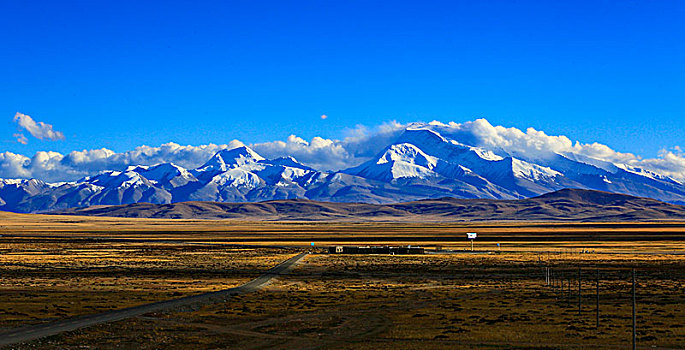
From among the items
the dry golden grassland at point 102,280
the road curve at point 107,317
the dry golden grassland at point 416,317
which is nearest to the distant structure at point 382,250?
the dry golden grassland at point 102,280

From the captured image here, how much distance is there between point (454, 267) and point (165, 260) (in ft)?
120

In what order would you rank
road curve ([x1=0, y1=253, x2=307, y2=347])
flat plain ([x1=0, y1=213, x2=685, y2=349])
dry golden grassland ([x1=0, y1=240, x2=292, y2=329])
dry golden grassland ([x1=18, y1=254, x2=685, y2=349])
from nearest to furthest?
dry golden grassland ([x1=18, y1=254, x2=685, y2=349])
road curve ([x1=0, y1=253, x2=307, y2=347])
flat plain ([x1=0, y1=213, x2=685, y2=349])
dry golden grassland ([x1=0, y1=240, x2=292, y2=329])

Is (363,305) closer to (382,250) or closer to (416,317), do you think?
(416,317)

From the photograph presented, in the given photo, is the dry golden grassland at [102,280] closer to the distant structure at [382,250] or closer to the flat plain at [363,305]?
the flat plain at [363,305]

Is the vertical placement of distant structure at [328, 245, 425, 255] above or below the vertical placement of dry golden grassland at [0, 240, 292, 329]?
above

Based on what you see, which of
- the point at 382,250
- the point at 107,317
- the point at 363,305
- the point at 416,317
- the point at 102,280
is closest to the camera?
the point at 107,317

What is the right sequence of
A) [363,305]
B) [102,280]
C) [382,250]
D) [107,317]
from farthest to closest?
[382,250] → [102,280] → [363,305] → [107,317]

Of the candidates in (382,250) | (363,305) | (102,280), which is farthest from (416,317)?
(382,250)

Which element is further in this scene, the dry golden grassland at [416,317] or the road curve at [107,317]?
the road curve at [107,317]

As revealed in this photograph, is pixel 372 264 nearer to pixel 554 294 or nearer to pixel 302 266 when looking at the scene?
pixel 302 266

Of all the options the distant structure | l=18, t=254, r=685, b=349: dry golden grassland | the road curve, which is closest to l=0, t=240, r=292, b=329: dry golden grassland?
the road curve

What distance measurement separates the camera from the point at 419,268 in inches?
2982

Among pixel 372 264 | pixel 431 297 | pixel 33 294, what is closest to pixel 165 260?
pixel 372 264

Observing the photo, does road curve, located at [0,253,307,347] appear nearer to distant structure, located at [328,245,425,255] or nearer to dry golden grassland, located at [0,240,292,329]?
dry golden grassland, located at [0,240,292,329]
